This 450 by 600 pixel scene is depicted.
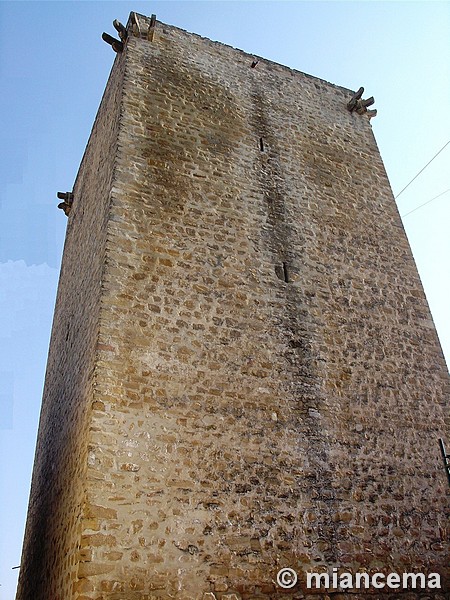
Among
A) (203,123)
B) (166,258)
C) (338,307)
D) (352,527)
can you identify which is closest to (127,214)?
(166,258)

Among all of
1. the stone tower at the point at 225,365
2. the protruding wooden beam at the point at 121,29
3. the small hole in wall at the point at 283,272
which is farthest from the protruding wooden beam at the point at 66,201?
the small hole in wall at the point at 283,272

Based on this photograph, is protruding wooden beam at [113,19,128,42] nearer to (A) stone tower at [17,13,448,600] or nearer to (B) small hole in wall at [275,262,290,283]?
(A) stone tower at [17,13,448,600]

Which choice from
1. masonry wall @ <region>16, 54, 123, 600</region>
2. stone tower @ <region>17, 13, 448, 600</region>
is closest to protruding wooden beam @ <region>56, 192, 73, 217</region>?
masonry wall @ <region>16, 54, 123, 600</region>

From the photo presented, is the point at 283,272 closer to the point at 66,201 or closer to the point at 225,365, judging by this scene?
the point at 225,365

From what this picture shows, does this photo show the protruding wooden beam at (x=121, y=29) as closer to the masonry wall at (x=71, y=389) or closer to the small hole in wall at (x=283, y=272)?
the masonry wall at (x=71, y=389)

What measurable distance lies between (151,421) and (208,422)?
602 mm

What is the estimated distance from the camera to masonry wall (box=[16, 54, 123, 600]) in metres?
4.96

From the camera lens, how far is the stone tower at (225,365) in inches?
183

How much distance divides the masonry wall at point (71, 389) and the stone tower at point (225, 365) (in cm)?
6

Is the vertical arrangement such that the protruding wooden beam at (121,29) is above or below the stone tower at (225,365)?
above

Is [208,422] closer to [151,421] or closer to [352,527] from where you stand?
[151,421]

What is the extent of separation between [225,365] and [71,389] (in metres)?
1.92

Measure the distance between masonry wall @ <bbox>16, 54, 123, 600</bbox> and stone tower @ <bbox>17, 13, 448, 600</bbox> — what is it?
0.06m

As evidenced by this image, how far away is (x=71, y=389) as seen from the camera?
20.1ft
